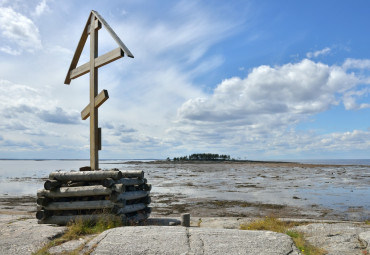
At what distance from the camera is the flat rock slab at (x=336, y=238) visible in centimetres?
630

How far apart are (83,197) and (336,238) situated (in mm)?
6005

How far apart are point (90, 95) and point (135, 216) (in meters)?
3.57

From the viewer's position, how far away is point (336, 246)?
6.55 metres

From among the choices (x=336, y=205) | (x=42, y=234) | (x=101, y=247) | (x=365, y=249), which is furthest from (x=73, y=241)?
(x=336, y=205)

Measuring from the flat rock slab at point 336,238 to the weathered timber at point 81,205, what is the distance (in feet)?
→ 14.7

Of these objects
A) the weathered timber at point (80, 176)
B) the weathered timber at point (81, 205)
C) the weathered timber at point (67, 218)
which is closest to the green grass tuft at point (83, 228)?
the weathered timber at point (67, 218)

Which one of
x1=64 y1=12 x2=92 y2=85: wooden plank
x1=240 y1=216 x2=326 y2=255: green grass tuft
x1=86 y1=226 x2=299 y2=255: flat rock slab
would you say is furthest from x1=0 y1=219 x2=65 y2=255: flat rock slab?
x1=64 y1=12 x2=92 y2=85: wooden plank

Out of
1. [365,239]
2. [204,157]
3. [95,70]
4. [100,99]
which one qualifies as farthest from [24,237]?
[204,157]

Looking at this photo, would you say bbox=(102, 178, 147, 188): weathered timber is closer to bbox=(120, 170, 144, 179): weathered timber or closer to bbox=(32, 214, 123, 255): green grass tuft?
bbox=(120, 170, 144, 179): weathered timber

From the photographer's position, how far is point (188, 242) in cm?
562

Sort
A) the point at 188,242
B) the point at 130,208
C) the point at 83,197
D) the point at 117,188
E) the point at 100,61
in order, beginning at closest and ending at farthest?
the point at 188,242 → the point at 117,188 → the point at 83,197 → the point at 130,208 → the point at 100,61

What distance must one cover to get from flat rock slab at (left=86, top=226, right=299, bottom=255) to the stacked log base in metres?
1.84

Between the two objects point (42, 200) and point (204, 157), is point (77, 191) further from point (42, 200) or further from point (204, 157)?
point (204, 157)

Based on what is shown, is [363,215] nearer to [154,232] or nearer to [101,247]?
[154,232]
